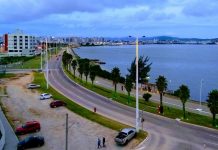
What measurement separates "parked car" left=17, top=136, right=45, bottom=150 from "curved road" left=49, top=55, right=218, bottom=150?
11205 millimetres

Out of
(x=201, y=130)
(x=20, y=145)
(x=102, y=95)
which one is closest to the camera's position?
(x=20, y=145)

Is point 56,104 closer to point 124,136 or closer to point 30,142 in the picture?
point 30,142

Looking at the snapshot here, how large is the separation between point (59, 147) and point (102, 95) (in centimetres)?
3244

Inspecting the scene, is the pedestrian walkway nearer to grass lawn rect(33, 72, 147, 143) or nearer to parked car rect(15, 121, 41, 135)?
parked car rect(15, 121, 41, 135)

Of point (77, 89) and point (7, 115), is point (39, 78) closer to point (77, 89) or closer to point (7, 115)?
point (77, 89)

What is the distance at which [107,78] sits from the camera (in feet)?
377

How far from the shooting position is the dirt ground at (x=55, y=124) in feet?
133

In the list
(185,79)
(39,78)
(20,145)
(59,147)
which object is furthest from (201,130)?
(185,79)

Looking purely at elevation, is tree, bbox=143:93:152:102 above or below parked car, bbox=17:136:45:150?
above

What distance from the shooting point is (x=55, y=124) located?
49.9 meters

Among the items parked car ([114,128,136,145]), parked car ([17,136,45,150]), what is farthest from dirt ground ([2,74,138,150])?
parked car ([17,136,45,150])

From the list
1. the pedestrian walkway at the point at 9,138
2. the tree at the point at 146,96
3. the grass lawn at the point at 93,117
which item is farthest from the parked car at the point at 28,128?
the tree at the point at 146,96

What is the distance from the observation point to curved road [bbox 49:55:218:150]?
39.8 meters

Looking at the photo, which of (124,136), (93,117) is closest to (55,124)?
(93,117)
